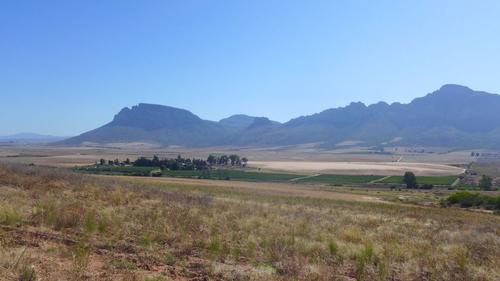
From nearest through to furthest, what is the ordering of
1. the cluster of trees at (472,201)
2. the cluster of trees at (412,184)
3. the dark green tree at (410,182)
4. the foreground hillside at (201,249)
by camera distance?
the foreground hillside at (201,249) < the cluster of trees at (472,201) < the cluster of trees at (412,184) < the dark green tree at (410,182)

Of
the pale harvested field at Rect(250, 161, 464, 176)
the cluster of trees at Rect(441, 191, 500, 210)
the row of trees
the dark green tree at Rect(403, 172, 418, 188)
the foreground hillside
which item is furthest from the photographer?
the pale harvested field at Rect(250, 161, 464, 176)

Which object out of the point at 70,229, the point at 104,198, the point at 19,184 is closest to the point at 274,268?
the point at 70,229

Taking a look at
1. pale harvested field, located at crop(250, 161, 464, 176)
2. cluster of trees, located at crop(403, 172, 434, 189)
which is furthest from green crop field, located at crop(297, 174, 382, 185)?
pale harvested field, located at crop(250, 161, 464, 176)

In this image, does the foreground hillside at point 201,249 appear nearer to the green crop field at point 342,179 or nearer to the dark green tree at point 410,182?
the dark green tree at point 410,182

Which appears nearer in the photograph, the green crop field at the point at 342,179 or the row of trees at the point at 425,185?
the row of trees at the point at 425,185

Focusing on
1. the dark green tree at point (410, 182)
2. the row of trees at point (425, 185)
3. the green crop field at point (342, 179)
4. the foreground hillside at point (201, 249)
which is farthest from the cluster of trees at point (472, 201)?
the green crop field at point (342, 179)

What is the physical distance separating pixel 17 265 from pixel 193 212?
10226mm

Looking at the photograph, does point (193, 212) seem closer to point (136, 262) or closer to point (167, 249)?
point (167, 249)

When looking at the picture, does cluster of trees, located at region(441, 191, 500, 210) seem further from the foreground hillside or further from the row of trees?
the foreground hillside

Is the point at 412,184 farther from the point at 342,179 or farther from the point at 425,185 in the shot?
the point at 342,179

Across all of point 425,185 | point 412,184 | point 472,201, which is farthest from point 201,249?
point 425,185

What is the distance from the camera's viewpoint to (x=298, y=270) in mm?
9664

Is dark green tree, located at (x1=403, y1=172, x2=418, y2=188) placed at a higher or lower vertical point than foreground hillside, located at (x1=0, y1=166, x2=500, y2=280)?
lower

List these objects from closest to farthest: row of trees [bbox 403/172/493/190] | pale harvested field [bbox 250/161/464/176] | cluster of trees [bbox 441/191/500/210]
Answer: cluster of trees [bbox 441/191/500/210], row of trees [bbox 403/172/493/190], pale harvested field [bbox 250/161/464/176]
